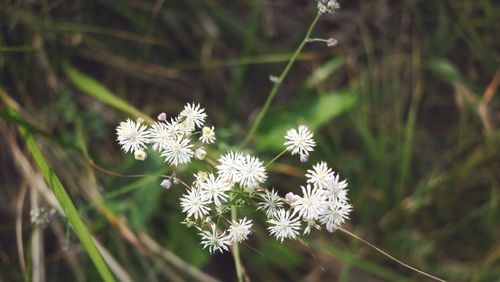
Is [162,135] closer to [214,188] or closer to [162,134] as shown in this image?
[162,134]

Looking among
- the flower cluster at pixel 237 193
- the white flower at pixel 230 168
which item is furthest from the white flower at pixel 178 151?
the white flower at pixel 230 168

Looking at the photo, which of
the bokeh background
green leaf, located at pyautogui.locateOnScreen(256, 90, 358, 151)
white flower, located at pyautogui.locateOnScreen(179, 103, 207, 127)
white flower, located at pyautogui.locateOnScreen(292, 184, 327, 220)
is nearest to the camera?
white flower, located at pyautogui.locateOnScreen(292, 184, 327, 220)

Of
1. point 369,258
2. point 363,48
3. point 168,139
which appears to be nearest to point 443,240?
point 369,258

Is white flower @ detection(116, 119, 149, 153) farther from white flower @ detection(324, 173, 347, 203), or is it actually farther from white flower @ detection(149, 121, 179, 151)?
white flower @ detection(324, 173, 347, 203)

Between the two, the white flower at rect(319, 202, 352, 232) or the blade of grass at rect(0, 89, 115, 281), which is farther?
the blade of grass at rect(0, 89, 115, 281)

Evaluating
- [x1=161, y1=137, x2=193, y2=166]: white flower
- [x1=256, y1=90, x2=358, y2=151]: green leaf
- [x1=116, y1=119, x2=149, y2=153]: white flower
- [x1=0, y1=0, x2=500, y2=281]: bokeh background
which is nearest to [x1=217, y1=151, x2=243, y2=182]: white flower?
[x1=161, y1=137, x2=193, y2=166]: white flower

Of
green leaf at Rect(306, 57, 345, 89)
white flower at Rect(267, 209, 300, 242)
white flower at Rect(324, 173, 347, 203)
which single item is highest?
green leaf at Rect(306, 57, 345, 89)

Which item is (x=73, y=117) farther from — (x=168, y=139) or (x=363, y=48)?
(x=363, y=48)

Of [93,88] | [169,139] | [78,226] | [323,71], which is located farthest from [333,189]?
[323,71]
